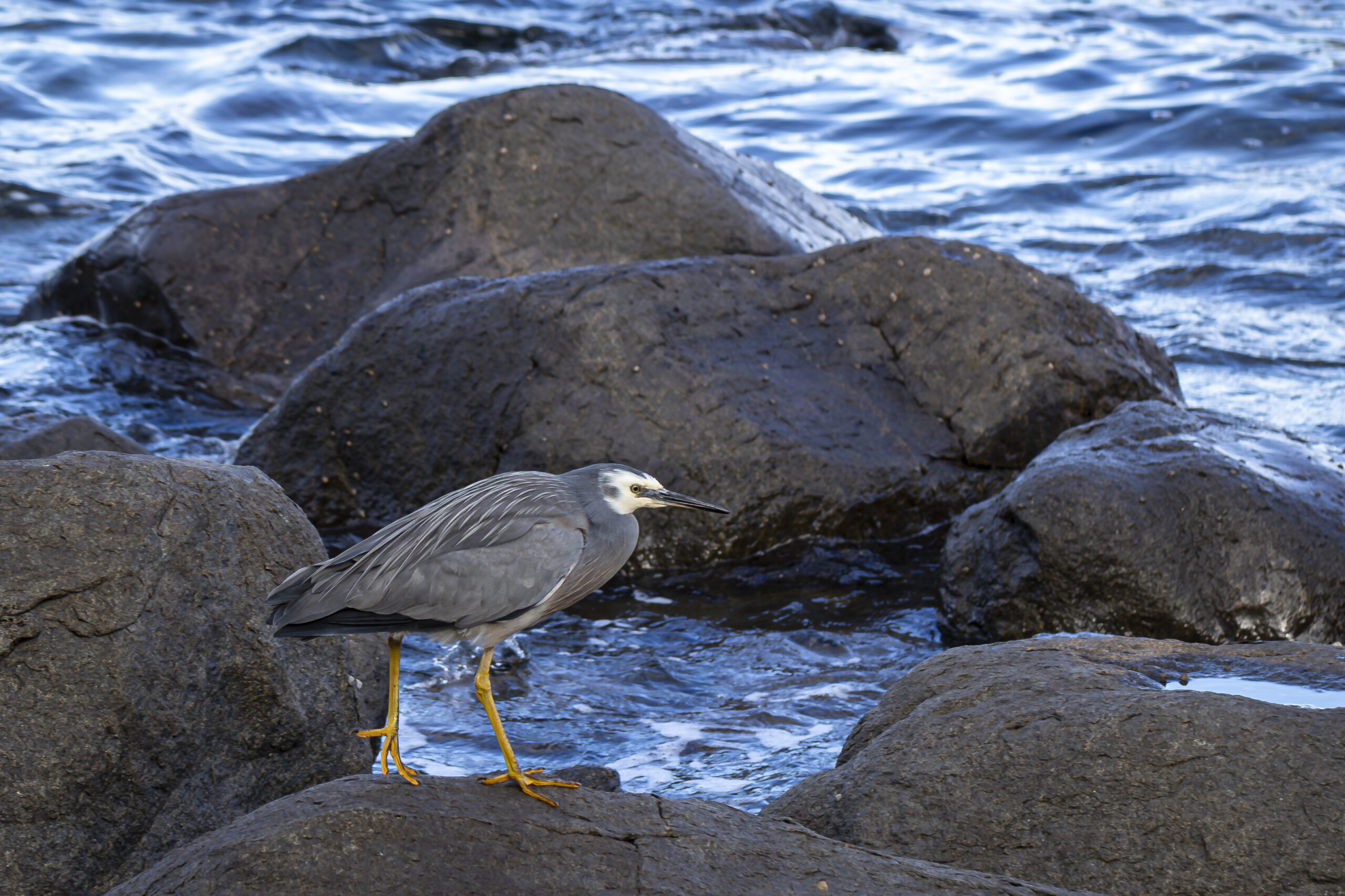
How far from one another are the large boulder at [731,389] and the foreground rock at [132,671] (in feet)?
8.98

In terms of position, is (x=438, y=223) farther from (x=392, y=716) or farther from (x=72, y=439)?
(x=392, y=716)

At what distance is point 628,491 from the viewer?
373cm

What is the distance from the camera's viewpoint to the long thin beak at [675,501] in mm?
3748

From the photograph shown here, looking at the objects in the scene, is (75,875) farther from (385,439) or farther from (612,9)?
(612,9)

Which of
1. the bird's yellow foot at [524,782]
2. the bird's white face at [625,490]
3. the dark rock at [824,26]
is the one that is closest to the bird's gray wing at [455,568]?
the bird's white face at [625,490]

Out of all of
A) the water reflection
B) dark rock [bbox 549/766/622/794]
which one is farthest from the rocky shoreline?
dark rock [bbox 549/766/622/794]

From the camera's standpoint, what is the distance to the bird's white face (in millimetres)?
3711

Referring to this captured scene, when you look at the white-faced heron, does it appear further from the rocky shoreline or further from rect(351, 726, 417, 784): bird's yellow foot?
the rocky shoreline

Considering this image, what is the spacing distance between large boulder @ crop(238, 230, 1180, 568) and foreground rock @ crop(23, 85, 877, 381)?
46.3 inches

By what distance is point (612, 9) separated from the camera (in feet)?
70.2

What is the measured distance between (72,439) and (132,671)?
2925 mm

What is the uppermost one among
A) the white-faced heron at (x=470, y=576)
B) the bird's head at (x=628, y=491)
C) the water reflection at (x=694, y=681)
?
the bird's head at (x=628, y=491)

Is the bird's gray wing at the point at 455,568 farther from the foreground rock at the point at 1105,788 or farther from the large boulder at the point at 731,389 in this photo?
the large boulder at the point at 731,389

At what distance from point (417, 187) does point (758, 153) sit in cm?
724
